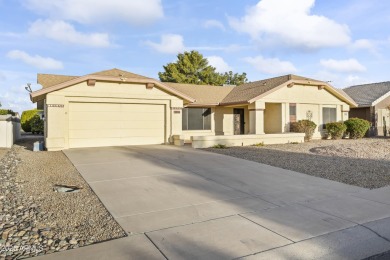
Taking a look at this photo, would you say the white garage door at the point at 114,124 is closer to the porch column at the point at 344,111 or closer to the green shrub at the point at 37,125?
the porch column at the point at 344,111

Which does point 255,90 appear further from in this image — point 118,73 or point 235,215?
point 235,215

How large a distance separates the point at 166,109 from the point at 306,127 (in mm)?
9560

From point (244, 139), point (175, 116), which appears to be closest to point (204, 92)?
point (175, 116)

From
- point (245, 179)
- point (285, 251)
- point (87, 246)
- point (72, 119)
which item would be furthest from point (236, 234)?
point (72, 119)

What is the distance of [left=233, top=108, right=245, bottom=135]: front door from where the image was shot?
23.0 meters

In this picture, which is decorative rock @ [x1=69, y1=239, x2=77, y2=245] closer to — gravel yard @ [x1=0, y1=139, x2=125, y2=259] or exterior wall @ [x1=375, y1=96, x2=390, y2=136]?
gravel yard @ [x1=0, y1=139, x2=125, y2=259]

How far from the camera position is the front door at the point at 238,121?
23047mm

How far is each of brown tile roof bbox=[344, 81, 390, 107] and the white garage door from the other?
1813 centimetres

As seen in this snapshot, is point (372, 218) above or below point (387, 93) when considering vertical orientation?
below

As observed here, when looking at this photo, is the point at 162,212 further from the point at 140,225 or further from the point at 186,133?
the point at 186,133

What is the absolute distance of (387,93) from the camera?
83.6ft

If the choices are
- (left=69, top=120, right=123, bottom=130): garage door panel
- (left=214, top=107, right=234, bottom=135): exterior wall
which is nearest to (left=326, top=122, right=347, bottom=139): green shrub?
(left=214, top=107, right=234, bottom=135): exterior wall

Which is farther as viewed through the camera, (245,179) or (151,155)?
(151,155)

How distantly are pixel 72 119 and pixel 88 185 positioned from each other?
882 cm
